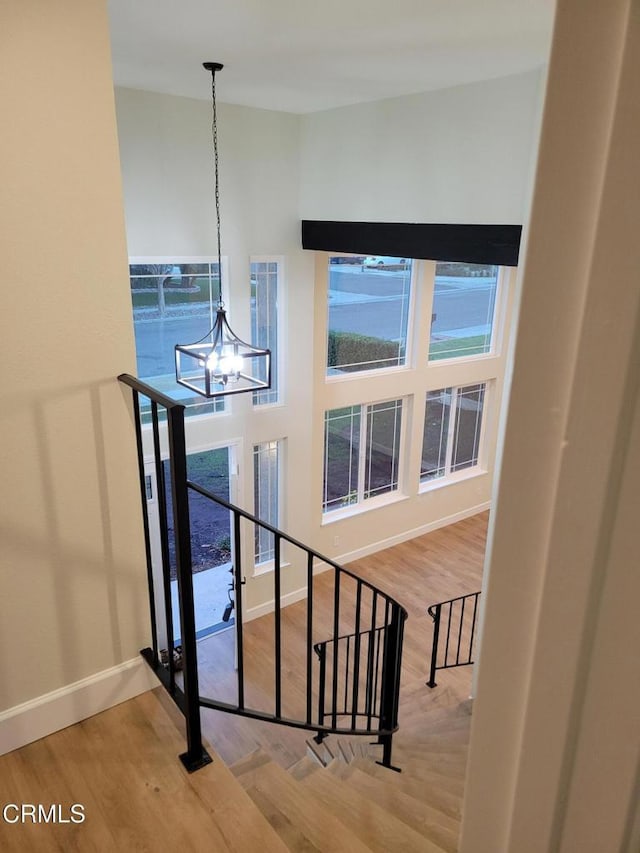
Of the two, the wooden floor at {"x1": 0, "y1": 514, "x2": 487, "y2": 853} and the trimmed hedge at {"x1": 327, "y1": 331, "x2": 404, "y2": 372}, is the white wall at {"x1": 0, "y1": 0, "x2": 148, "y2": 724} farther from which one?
the trimmed hedge at {"x1": 327, "y1": 331, "x2": 404, "y2": 372}

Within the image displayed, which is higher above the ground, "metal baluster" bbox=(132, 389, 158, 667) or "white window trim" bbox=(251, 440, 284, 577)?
"metal baluster" bbox=(132, 389, 158, 667)

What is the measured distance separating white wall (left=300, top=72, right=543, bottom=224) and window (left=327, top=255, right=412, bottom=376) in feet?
3.31

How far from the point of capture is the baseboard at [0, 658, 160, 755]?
2.01 meters

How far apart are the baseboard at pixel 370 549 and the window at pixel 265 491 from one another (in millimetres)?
500

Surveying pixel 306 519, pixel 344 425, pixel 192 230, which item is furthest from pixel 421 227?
pixel 306 519

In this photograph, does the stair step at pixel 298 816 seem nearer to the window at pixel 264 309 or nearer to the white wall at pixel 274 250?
the white wall at pixel 274 250

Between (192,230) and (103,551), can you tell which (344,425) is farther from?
(103,551)

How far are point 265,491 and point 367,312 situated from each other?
2.33m

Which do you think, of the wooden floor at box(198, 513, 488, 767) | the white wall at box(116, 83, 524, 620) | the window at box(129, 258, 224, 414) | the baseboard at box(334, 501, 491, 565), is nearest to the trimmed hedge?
the white wall at box(116, 83, 524, 620)

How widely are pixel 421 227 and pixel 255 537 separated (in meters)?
3.58

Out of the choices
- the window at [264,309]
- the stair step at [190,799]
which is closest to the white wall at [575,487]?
the stair step at [190,799]

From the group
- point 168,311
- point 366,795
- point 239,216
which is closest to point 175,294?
point 168,311

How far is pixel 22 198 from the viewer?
5.65ft

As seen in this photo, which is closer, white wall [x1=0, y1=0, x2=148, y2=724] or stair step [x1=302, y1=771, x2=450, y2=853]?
white wall [x1=0, y1=0, x2=148, y2=724]
